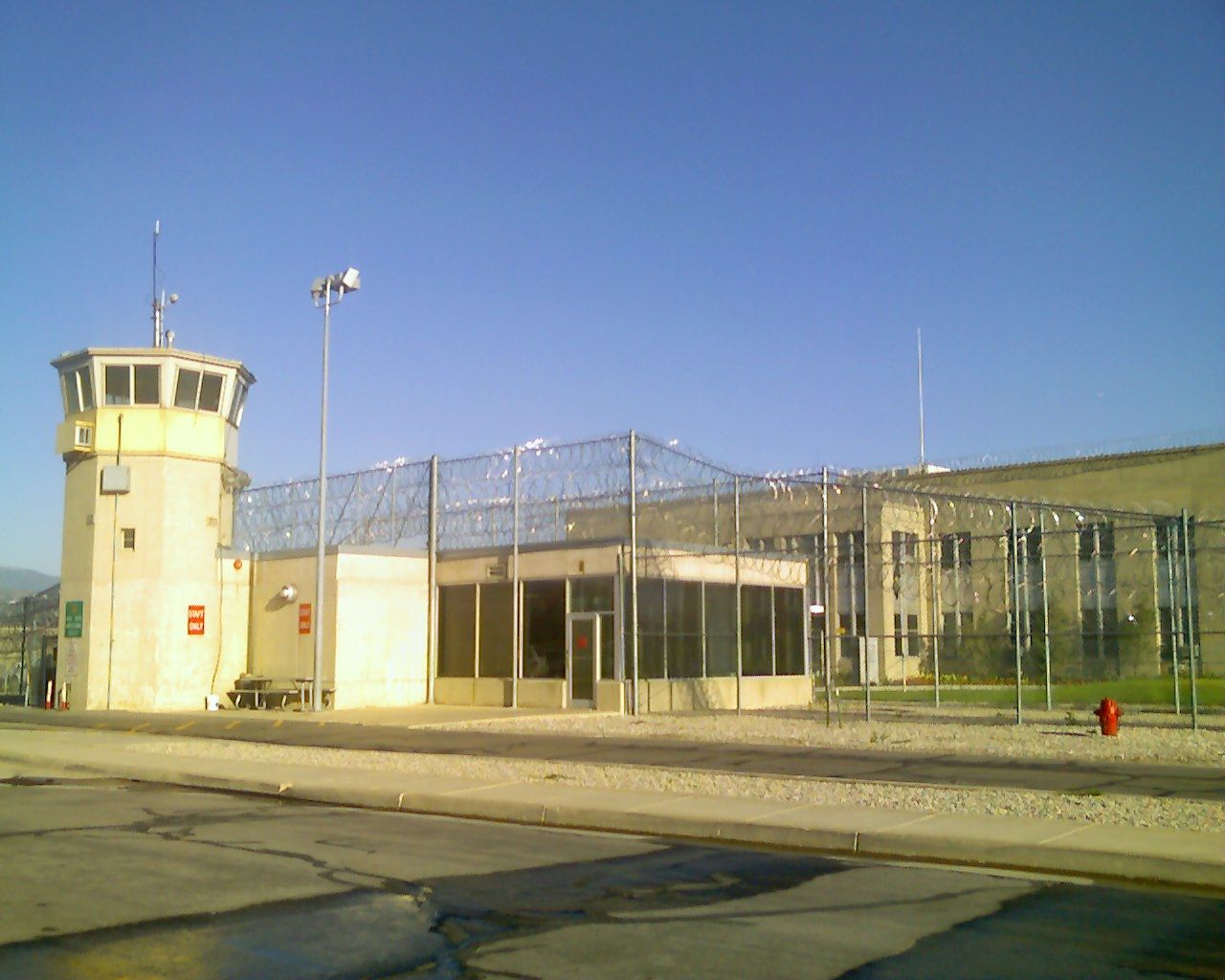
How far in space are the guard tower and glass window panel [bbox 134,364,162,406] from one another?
1.0 inches

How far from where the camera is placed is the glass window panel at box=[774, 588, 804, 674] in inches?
1403

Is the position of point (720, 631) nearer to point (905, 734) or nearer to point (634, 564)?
point (634, 564)

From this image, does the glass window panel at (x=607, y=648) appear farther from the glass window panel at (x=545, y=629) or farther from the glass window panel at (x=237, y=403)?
the glass window panel at (x=237, y=403)

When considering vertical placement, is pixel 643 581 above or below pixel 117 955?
above

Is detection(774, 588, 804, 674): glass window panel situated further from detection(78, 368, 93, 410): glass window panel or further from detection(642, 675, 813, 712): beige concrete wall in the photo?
detection(78, 368, 93, 410): glass window panel

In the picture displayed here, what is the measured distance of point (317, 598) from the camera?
2986 cm

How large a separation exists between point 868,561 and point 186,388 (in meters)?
18.9

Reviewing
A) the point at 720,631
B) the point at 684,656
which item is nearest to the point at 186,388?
the point at 684,656

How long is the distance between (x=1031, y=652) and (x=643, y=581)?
1679cm

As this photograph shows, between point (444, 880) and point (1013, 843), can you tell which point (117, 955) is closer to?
point (444, 880)

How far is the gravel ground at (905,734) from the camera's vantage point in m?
19.5

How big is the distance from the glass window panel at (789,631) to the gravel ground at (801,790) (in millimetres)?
17900

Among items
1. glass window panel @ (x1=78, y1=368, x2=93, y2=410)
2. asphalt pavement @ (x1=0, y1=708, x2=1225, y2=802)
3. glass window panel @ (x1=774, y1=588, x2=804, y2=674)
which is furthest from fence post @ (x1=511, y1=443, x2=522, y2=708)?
glass window panel @ (x1=78, y1=368, x2=93, y2=410)

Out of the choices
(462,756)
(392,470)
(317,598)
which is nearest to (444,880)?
(462,756)
